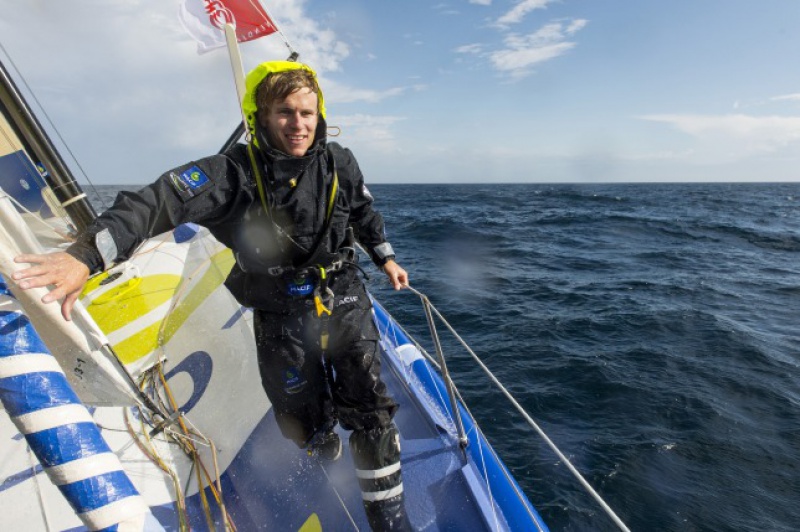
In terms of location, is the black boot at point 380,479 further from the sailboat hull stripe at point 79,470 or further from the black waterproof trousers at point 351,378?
the sailboat hull stripe at point 79,470

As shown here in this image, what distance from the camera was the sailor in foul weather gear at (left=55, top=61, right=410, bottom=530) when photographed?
200cm

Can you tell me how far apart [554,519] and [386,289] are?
27.2 ft

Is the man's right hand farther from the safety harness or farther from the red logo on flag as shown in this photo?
the red logo on flag

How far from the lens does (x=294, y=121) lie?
2.01 meters

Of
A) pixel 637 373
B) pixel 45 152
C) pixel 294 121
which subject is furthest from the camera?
pixel 637 373

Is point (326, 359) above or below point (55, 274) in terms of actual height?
below

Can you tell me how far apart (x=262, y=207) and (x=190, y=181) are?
342 mm

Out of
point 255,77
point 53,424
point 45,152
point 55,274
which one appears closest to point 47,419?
point 53,424

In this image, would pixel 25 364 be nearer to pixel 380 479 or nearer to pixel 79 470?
pixel 79 470

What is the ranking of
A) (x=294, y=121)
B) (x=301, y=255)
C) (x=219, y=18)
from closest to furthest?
(x=294, y=121) → (x=301, y=255) → (x=219, y=18)

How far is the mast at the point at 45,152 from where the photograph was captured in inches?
161

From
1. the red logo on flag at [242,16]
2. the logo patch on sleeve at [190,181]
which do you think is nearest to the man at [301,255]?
the logo patch on sleeve at [190,181]

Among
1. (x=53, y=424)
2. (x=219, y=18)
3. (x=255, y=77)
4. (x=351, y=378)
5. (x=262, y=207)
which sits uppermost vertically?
(x=219, y=18)

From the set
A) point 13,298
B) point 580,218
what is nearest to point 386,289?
point 13,298
